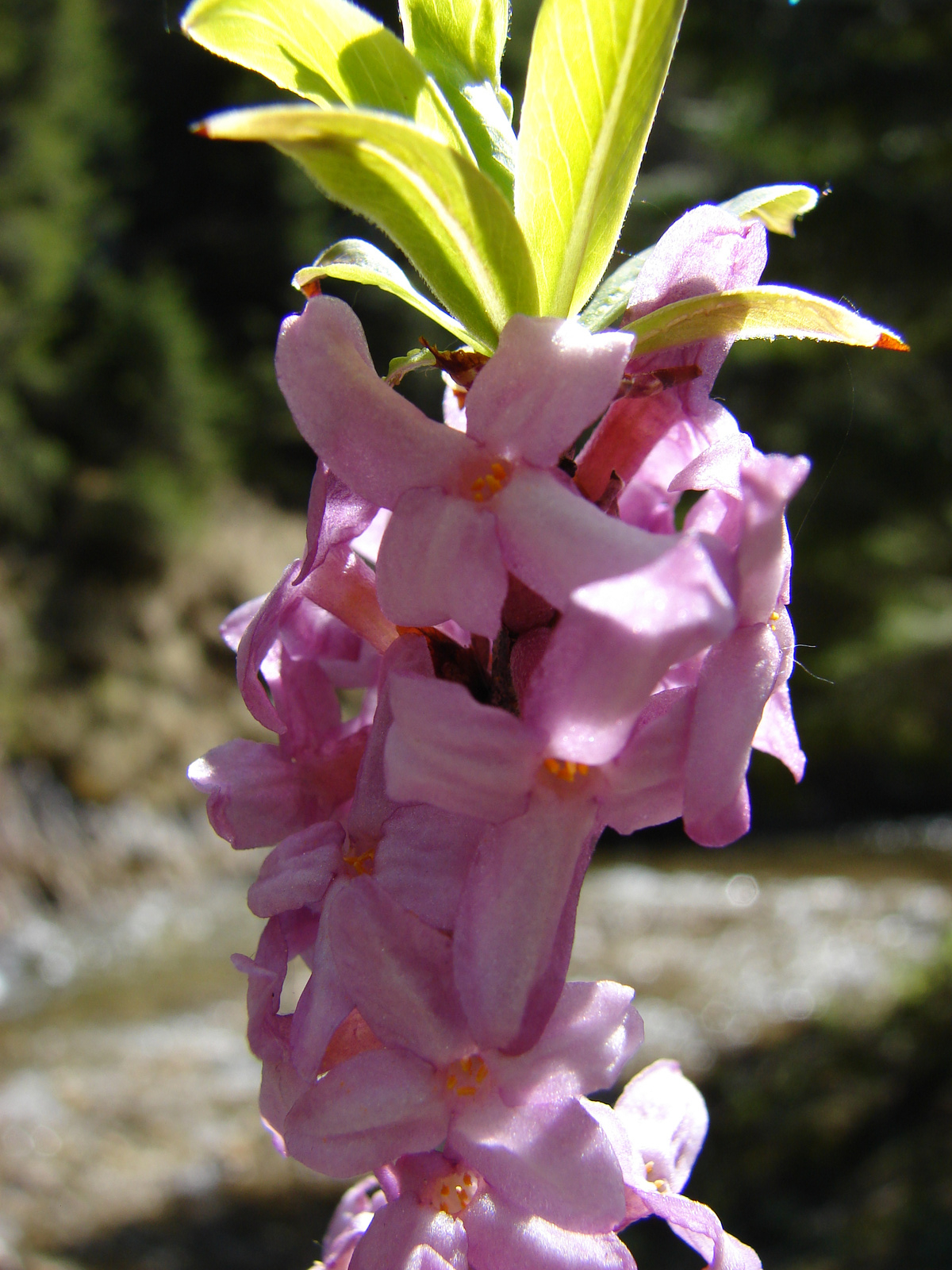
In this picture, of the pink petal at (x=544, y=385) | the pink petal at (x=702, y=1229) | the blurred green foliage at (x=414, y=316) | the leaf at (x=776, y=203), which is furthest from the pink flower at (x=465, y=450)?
the blurred green foliage at (x=414, y=316)

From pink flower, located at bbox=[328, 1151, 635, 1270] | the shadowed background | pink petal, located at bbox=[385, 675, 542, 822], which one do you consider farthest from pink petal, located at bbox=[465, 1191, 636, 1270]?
the shadowed background

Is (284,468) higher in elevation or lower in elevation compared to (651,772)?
lower

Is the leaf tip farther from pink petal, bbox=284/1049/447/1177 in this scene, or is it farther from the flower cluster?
pink petal, bbox=284/1049/447/1177

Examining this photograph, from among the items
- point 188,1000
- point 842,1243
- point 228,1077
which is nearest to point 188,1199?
point 228,1077

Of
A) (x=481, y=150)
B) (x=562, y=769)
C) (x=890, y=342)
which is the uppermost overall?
(x=481, y=150)

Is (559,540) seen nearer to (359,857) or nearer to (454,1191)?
(359,857)

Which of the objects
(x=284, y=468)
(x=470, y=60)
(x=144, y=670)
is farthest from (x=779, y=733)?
(x=284, y=468)

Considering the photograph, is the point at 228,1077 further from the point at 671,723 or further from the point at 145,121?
the point at 145,121
